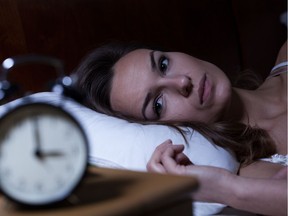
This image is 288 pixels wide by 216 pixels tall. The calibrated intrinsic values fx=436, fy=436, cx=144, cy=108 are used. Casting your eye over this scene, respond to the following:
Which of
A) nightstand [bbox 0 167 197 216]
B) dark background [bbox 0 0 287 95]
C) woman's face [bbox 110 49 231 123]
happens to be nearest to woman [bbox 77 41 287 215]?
woman's face [bbox 110 49 231 123]

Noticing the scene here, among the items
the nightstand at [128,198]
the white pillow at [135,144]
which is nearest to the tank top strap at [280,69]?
the white pillow at [135,144]

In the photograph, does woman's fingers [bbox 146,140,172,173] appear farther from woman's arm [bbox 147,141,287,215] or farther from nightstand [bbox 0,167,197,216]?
nightstand [bbox 0,167,197,216]

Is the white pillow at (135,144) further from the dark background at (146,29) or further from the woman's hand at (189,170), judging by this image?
the dark background at (146,29)

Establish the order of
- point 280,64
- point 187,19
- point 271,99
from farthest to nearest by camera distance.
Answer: point 187,19
point 280,64
point 271,99

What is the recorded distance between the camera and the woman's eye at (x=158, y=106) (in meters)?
1.21

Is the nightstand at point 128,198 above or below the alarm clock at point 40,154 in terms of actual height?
below

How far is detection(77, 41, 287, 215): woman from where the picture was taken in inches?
45.6

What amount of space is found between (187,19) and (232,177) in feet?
3.35

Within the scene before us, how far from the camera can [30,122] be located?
47 centimetres

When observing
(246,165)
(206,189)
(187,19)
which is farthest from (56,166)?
(187,19)

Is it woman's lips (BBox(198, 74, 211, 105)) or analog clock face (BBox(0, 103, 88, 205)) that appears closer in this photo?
analog clock face (BBox(0, 103, 88, 205))

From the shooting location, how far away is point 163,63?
49.1 inches

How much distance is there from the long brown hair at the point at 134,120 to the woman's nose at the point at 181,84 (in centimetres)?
9

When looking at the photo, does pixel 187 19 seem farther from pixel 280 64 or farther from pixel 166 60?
pixel 166 60
